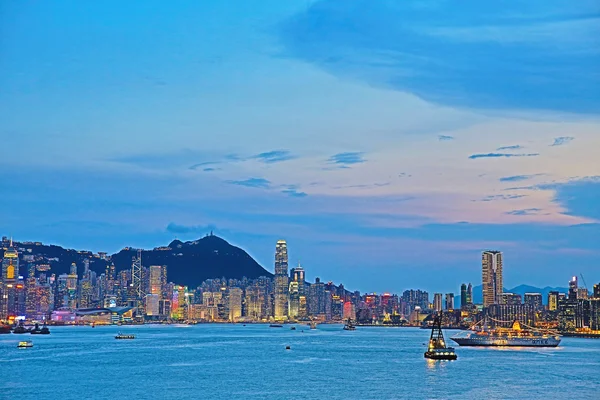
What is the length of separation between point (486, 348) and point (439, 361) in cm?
3833

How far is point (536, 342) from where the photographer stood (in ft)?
460

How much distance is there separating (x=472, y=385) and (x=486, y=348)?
65.4 m

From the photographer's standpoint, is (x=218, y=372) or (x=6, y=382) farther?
(x=218, y=372)

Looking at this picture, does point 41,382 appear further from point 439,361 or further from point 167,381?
point 439,361

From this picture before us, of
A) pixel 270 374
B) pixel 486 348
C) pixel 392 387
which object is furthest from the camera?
pixel 486 348

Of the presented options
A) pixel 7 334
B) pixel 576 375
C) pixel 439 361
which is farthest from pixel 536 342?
pixel 7 334

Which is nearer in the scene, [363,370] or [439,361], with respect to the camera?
[363,370]

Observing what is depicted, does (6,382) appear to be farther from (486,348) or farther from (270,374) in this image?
(486,348)

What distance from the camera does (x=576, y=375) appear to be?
80.3 metres

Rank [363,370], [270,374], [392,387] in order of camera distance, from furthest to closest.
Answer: [363,370], [270,374], [392,387]

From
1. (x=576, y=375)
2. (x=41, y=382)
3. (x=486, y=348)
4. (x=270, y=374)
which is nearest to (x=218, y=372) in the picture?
(x=270, y=374)

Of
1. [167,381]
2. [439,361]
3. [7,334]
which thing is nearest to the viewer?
[167,381]

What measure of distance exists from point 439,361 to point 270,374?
2544cm

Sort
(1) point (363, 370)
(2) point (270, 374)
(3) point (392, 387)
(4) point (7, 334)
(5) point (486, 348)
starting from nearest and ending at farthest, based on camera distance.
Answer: (3) point (392, 387)
(2) point (270, 374)
(1) point (363, 370)
(5) point (486, 348)
(4) point (7, 334)
